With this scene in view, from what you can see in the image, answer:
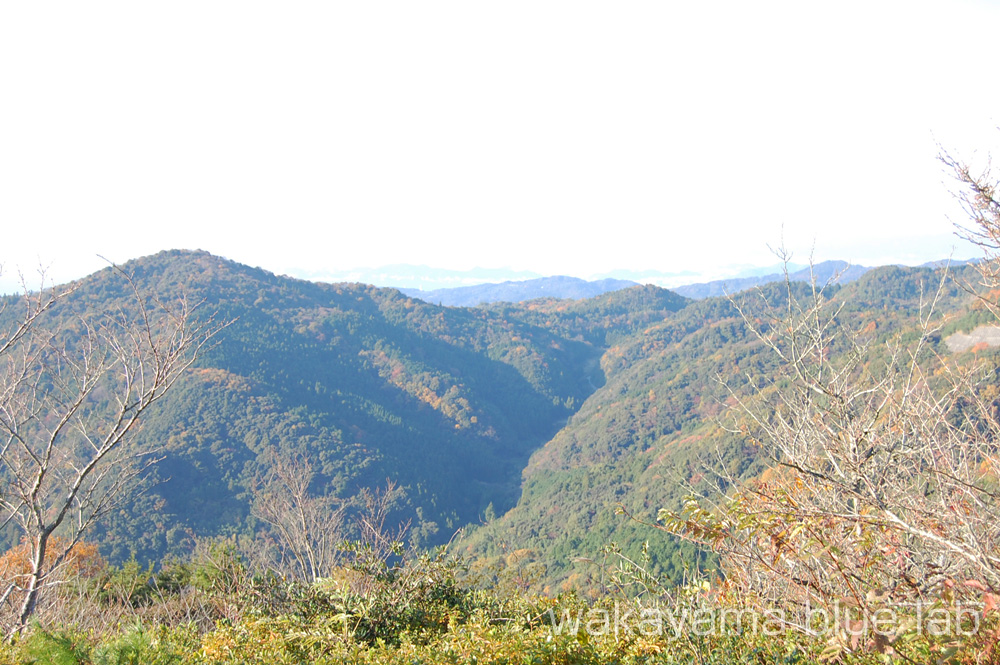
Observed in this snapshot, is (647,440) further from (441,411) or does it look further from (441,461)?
(441,411)

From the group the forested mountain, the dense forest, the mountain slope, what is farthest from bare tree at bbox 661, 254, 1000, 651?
the forested mountain

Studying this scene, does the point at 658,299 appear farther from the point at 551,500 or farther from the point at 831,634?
the point at 831,634

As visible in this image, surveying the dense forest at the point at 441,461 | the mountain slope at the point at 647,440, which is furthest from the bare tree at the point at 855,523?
the mountain slope at the point at 647,440

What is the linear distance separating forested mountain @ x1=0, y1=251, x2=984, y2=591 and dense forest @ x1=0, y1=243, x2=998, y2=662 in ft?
1.42

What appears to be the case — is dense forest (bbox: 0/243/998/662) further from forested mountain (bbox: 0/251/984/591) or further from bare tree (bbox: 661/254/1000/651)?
forested mountain (bbox: 0/251/984/591)

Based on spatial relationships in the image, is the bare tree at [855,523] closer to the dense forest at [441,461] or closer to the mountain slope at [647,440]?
the dense forest at [441,461]

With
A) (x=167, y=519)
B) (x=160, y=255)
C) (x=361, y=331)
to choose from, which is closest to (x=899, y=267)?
(x=361, y=331)

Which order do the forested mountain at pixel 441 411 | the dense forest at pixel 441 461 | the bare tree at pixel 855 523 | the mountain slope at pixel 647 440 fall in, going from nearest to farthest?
the bare tree at pixel 855 523 < the dense forest at pixel 441 461 < the mountain slope at pixel 647 440 < the forested mountain at pixel 441 411

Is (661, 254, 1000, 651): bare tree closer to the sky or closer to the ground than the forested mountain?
closer to the sky

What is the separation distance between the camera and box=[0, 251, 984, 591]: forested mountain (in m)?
47.4

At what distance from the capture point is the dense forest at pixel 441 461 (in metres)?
3.71

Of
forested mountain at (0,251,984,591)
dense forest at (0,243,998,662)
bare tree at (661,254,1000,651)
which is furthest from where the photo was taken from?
forested mountain at (0,251,984,591)

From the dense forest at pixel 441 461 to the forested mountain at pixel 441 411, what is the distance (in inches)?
17.0

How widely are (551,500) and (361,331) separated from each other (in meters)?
52.2
